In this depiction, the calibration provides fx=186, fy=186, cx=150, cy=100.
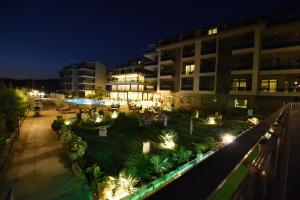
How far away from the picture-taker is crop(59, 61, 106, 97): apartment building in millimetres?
63719

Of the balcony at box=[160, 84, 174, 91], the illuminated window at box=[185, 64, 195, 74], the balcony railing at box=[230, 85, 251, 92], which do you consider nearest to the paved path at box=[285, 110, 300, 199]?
the balcony railing at box=[230, 85, 251, 92]

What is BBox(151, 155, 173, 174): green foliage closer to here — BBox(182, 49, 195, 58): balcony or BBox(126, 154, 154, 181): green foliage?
BBox(126, 154, 154, 181): green foliage

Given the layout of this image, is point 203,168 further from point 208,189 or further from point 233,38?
point 233,38

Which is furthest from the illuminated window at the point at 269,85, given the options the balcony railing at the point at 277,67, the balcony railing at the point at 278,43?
the balcony railing at the point at 278,43

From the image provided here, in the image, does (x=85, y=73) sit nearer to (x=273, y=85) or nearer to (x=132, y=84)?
(x=132, y=84)

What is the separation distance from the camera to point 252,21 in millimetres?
24453

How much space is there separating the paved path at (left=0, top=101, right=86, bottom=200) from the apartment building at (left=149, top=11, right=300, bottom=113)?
21.9 metres

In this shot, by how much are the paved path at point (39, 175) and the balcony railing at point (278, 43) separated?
2442 centimetres

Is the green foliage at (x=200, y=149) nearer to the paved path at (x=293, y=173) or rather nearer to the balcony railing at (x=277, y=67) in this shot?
the paved path at (x=293, y=173)

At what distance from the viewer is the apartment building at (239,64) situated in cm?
2150

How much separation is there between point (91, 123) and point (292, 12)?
27256 mm

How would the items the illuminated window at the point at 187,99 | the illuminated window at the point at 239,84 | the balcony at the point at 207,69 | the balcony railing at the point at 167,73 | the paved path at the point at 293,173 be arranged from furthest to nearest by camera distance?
1. the balcony railing at the point at 167,73
2. the illuminated window at the point at 187,99
3. the balcony at the point at 207,69
4. the illuminated window at the point at 239,84
5. the paved path at the point at 293,173

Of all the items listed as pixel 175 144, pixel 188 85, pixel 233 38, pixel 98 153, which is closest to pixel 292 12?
pixel 233 38

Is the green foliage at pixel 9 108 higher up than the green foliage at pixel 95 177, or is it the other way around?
the green foliage at pixel 9 108
